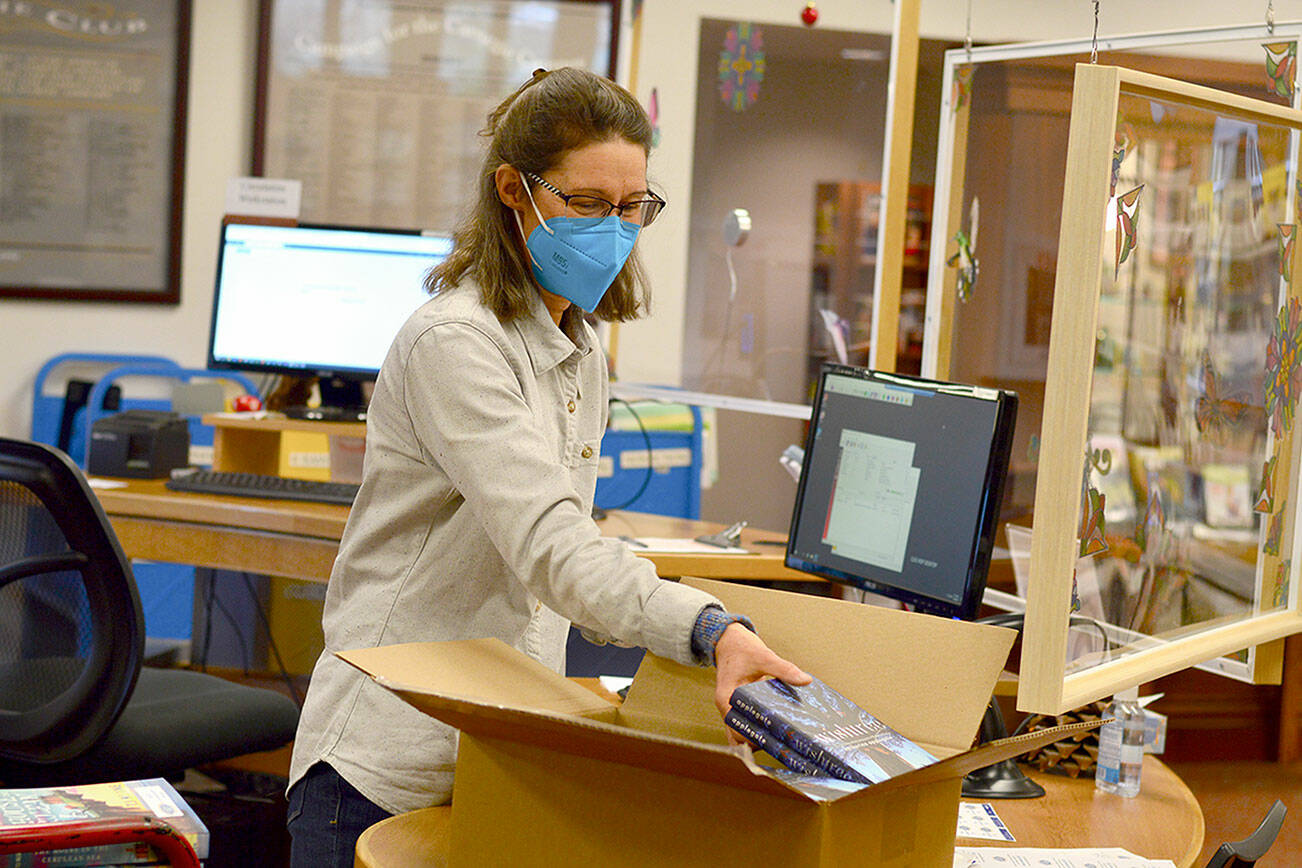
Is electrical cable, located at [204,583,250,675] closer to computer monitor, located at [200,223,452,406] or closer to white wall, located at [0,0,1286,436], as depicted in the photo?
computer monitor, located at [200,223,452,406]

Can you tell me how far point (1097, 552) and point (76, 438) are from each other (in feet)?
11.2

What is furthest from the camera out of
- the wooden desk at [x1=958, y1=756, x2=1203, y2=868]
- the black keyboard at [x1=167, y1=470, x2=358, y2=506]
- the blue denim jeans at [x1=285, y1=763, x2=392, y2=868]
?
the black keyboard at [x1=167, y1=470, x2=358, y2=506]

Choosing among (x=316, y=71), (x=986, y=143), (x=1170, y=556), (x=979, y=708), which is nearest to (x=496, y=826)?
(x=979, y=708)

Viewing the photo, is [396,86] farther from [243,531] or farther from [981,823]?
[981,823]

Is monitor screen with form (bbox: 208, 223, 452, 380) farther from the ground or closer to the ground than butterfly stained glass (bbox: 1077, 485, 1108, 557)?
farther from the ground

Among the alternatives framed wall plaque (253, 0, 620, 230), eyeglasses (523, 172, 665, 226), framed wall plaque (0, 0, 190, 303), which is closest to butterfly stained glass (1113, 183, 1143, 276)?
eyeglasses (523, 172, 665, 226)

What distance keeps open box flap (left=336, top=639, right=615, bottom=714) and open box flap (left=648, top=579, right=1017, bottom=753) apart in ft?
0.23

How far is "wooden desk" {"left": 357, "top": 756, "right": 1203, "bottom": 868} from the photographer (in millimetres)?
1119

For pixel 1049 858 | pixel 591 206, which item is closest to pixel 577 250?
pixel 591 206

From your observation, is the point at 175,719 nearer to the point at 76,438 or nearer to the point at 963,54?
the point at 963,54

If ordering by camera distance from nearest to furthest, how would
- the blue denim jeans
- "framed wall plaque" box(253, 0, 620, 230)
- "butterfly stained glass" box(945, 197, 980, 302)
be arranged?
1. the blue denim jeans
2. "butterfly stained glass" box(945, 197, 980, 302)
3. "framed wall plaque" box(253, 0, 620, 230)

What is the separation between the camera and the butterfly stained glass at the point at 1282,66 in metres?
1.73

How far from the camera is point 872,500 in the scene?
1744 millimetres

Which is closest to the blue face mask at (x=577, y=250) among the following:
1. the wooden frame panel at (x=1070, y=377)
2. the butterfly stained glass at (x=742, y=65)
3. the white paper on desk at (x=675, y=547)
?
the wooden frame panel at (x=1070, y=377)
